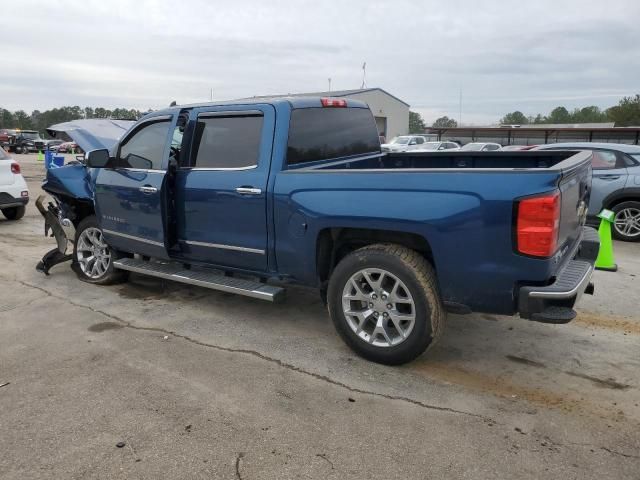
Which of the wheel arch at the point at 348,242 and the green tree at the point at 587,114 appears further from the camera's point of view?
the green tree at the point at 587,114

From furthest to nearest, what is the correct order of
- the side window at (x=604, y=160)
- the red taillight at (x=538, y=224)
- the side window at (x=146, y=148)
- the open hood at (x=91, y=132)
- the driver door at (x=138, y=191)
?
the side window at (x=604, y=160), the open hood at (x=91, y=132), the side window at (x=146, y=148), the driver door at (x=138, y=191), the red taillight at (x=538, y=224)

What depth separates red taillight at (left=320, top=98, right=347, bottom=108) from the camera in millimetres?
4639

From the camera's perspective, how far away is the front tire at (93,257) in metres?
5.83

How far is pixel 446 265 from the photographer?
11.3 feet

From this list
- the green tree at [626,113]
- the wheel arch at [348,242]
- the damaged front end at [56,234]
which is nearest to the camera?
the wheel arch at [348,242]

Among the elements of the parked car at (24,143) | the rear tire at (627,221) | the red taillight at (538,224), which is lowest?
the rear tire at (627,221)

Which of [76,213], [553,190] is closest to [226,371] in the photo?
[553,190]

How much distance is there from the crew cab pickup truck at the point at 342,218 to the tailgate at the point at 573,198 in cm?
3

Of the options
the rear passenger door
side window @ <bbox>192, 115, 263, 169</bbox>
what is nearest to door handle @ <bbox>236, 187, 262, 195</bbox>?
the rear passenger door

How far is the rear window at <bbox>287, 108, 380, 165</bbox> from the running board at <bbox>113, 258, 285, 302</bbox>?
107cm

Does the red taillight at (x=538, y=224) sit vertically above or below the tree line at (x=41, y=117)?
below

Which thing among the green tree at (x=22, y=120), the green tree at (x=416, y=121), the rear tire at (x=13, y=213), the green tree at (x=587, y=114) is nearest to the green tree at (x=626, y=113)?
the green tree at (x=587, y=114)

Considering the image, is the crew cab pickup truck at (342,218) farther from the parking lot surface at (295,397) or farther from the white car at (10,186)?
the white car at (10,186)

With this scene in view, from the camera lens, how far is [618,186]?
8477 mm
